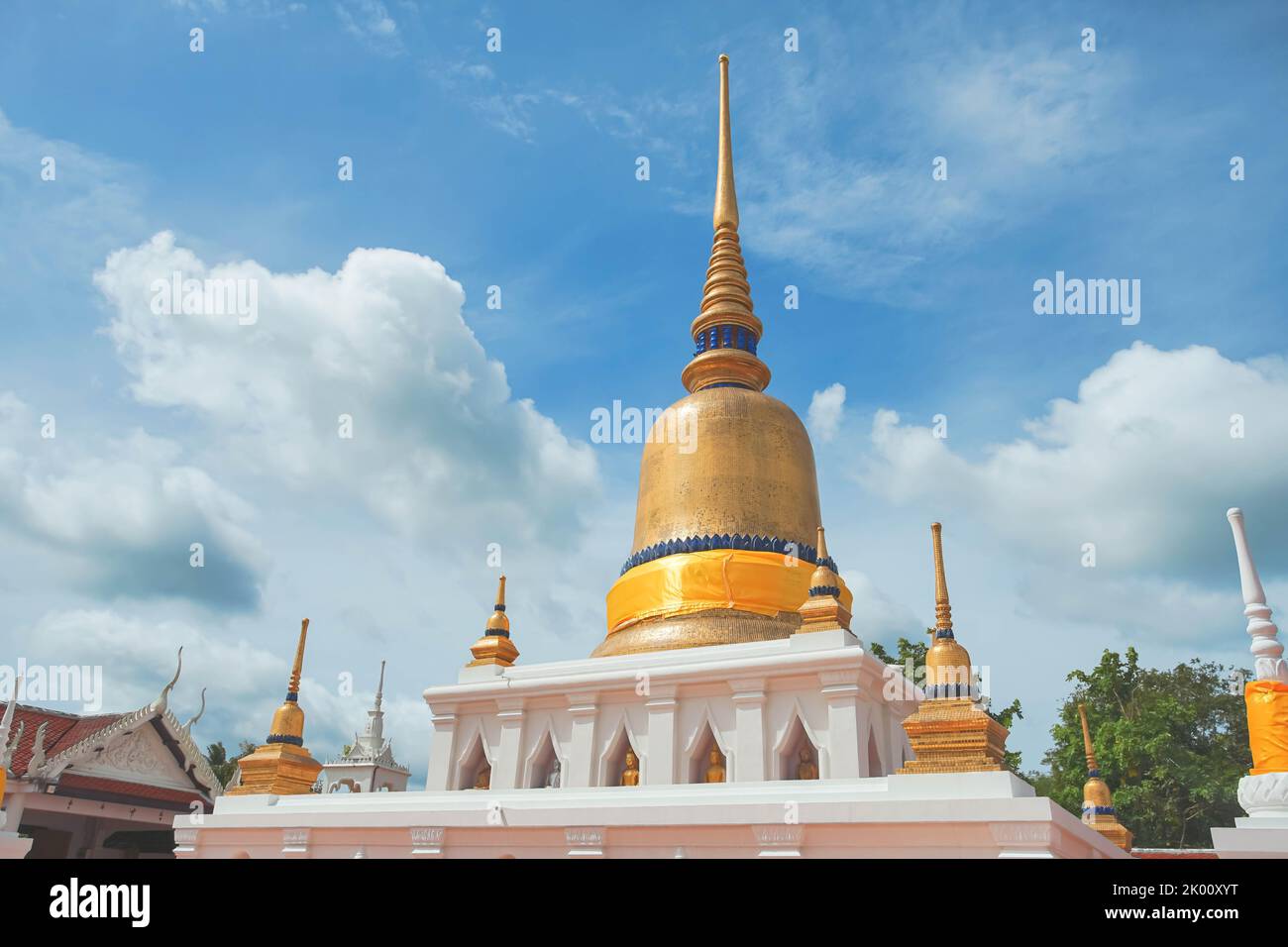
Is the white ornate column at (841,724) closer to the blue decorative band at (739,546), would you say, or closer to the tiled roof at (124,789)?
the blue decorative band at (739,546)

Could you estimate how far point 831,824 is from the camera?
11211 millimetres

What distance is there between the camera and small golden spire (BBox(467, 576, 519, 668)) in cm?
1773

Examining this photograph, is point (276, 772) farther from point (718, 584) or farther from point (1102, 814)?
point (1102, 814)

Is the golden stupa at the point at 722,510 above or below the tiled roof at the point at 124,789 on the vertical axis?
above

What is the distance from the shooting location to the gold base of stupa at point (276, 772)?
1667 cm

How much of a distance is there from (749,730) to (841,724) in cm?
153

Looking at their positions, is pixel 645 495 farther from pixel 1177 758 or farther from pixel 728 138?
pixel 1177 758

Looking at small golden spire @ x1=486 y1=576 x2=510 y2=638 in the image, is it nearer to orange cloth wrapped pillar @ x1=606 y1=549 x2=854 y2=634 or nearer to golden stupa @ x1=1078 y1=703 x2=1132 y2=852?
orange cloth wrapped pillar @ x1=606 y1=549 x2=854 y2=634

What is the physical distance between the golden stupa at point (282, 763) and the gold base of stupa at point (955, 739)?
11479 mm

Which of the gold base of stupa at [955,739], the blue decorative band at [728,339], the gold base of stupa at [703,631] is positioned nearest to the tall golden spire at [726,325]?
the blue decorative band at [728,339]

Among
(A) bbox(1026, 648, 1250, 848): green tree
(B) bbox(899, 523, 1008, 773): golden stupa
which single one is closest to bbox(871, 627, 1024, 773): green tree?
Answer: (A) bbox(1026, 648, 1250, 848): green tree

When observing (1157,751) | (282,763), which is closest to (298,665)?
(282,763)
